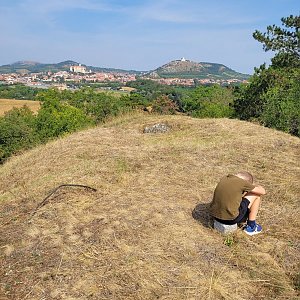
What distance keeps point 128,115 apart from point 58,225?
28.0 feet

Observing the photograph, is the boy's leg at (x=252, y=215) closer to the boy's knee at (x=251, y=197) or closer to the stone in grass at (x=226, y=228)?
the boy's knee at (x=251, y=197)

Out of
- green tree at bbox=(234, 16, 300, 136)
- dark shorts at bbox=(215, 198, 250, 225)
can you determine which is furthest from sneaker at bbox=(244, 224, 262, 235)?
green tree at bbox=(234, 16, 300, 136)

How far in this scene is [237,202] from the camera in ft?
14.3

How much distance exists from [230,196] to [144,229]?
1241 millimetres

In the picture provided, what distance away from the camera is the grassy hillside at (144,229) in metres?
3.50

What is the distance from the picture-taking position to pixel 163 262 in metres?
3.84

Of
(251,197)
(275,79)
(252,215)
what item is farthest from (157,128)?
(275,79)

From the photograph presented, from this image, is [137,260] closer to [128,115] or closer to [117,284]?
[117,284]

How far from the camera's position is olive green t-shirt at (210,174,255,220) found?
14.3 feet

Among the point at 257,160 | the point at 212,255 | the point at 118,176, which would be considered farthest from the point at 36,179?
the point at 257,160

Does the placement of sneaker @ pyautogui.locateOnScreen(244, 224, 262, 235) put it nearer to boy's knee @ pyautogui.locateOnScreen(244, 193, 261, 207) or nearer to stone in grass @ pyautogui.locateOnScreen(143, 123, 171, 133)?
boy's knee @ pyautogui.locateOnScreen(244, 193, 261, 207)

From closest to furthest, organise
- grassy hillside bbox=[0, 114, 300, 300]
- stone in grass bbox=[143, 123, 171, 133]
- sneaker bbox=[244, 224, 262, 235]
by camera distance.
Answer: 1. grassy hillside bbox=[0, 114, 300, 300]
2. sneaker bbox=[244, 224, 262, 235]
3. stone in grass bbox=[143, 123, 171, 133]

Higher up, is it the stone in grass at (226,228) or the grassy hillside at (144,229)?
the stone in grass at (226,228)

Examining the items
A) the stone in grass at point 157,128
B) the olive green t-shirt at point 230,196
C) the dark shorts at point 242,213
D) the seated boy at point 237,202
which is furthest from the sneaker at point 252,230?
the stone in grass at point 157,128
